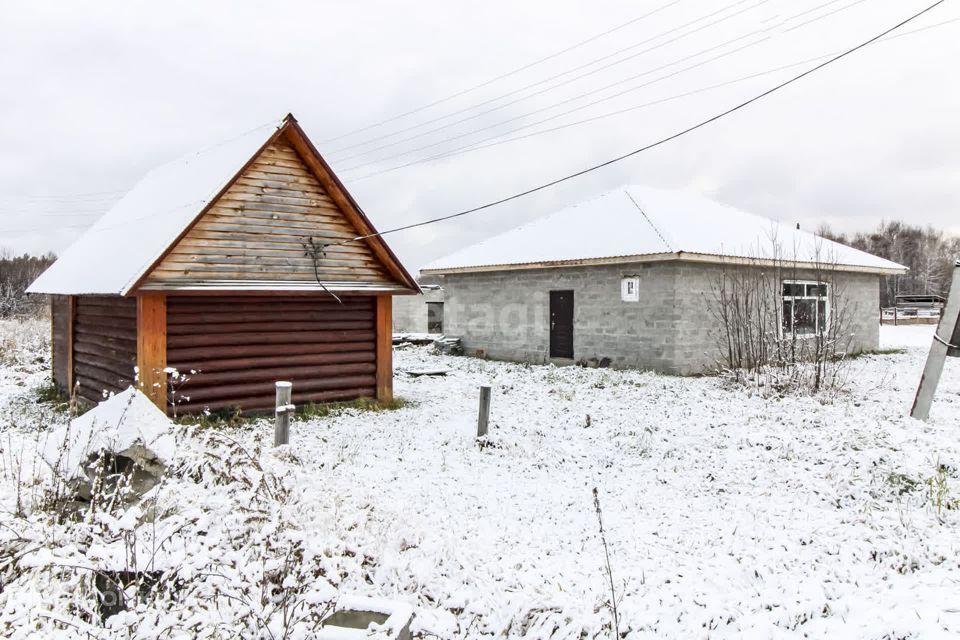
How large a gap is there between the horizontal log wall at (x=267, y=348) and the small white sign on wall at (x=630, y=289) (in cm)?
700

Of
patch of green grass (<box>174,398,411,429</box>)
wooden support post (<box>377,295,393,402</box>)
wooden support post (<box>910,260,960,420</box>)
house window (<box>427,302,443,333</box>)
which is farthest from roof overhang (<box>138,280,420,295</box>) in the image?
house window (<box>427,302,443,333</box>)

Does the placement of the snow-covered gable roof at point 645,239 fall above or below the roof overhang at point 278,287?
above

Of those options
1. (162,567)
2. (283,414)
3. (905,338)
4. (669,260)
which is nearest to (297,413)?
(283,414)

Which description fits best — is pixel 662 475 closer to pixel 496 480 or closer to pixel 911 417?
pixel 496 480

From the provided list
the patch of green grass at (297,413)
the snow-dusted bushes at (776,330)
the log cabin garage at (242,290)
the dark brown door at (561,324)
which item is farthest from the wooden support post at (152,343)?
the dark brown door at (561,324)

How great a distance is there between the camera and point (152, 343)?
9.68 meters

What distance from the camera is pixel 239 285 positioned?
10.1 metres

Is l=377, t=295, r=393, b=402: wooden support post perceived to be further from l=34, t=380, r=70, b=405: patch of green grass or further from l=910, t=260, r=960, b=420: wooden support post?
l=910, t=260, r=960, b=420: wooden support post

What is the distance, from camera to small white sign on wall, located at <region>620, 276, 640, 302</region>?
16.3 m

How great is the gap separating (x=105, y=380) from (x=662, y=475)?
29.8 feet

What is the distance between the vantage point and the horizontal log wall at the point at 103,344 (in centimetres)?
1027

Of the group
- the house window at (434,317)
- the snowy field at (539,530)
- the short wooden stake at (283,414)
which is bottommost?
the snowy field at (539,530)

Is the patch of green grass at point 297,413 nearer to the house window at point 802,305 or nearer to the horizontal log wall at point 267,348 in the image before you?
the horizontal log wall at point 267,348

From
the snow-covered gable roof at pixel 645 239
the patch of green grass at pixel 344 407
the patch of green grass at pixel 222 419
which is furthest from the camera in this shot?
the snow-covered gable roof at pixel 645 239
